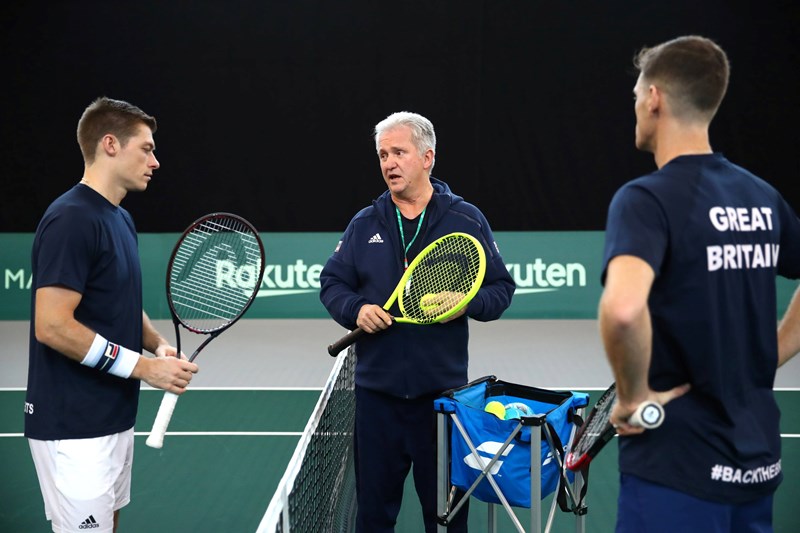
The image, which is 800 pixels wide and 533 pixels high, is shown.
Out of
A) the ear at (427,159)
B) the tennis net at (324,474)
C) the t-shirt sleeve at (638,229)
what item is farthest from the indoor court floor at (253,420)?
the t-shirt sleeve at (638,229)

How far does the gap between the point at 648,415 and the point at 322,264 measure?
730cm

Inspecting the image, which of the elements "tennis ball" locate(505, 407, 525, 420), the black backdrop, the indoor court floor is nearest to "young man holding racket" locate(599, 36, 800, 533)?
"tennis ball" locate(505, 407, 525, 420)

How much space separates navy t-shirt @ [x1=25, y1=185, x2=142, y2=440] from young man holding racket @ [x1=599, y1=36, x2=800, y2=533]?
5.28 feet

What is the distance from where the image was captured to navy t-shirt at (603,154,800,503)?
1901mm

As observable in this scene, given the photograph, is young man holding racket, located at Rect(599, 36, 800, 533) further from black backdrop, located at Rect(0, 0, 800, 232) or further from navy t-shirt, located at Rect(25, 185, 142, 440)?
black backdrop, located at Rect(0, 0, 800, 232)

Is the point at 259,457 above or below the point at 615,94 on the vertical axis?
below

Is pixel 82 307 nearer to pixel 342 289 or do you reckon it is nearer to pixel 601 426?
pixel 342 289

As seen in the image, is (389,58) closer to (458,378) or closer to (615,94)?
(615,94)

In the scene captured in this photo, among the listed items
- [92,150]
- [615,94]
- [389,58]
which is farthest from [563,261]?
[92,150]

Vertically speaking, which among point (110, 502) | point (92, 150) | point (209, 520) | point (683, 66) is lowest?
point (209, 520)

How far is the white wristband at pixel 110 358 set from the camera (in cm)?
269

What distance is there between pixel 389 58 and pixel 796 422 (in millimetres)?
5551

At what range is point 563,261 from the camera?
9.13 meters

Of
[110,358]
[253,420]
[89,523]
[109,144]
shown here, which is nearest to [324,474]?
[89,523]
